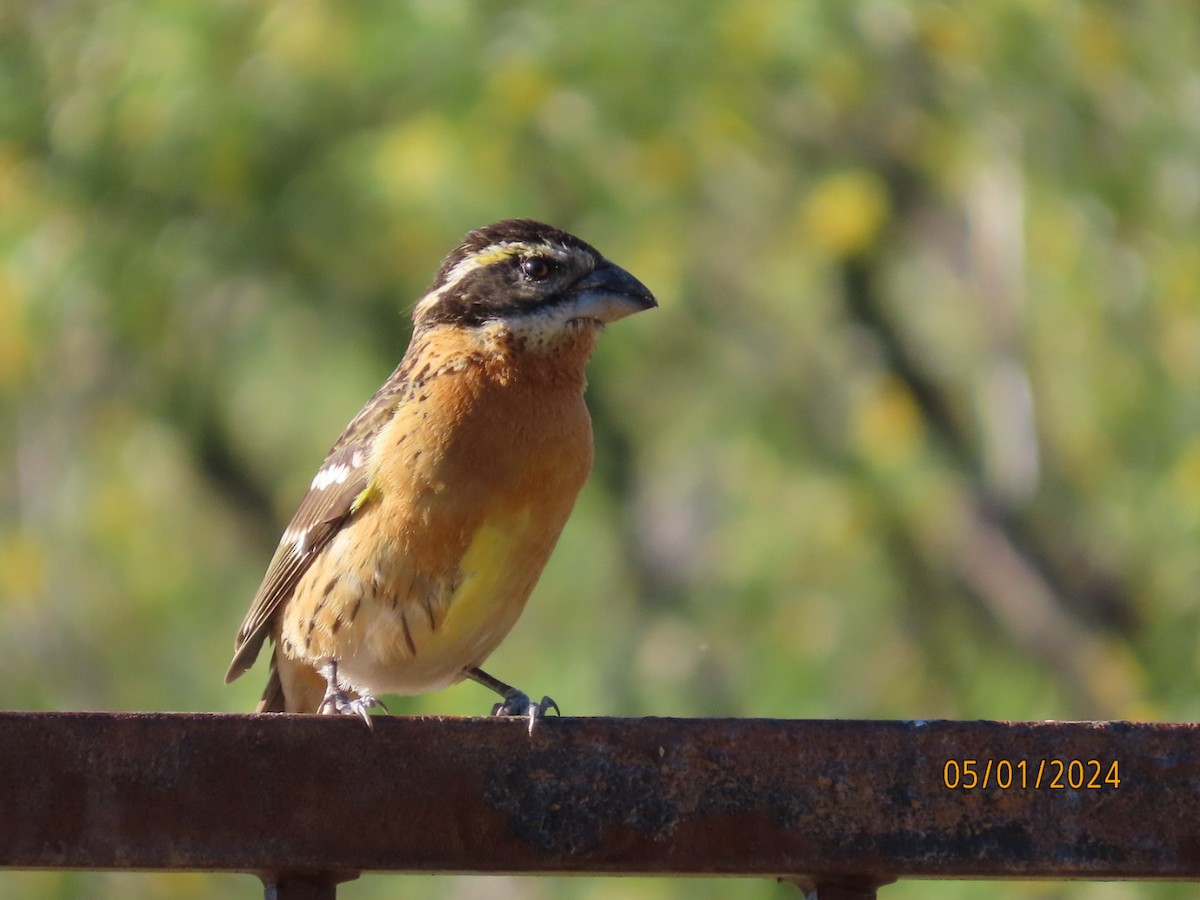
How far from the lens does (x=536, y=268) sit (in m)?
5.11

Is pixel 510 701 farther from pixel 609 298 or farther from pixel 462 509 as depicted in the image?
pixel 609 298

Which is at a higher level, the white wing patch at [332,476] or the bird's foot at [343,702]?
the white wing patch at [332,476]

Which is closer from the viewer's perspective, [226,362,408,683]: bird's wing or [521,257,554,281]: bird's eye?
[226,362,408,683]: bird's wing

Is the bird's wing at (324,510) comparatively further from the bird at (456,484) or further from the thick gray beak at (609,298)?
the thick gray beak at (609,298)

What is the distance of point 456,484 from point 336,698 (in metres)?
0.71

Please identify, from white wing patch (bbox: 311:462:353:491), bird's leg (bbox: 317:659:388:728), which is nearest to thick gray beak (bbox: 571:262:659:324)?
white wing patch (bbox: 311:462:353:491)

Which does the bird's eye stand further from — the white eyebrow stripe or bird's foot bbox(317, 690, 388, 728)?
bird's foot bbox(317, 690, 388, 728)

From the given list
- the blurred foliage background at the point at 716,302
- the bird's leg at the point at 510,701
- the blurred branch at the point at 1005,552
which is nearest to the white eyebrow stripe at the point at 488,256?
the bird's leg at the point at 510,701

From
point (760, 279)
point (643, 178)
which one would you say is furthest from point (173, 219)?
point (760, 279)

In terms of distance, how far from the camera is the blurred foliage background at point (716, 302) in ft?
25.3

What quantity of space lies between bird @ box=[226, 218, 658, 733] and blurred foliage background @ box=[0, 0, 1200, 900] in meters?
2.23

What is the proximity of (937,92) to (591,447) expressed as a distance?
13.5 feet

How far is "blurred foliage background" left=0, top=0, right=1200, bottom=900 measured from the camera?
25.3 ft

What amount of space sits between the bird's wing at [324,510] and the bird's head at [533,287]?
293 millimetres
